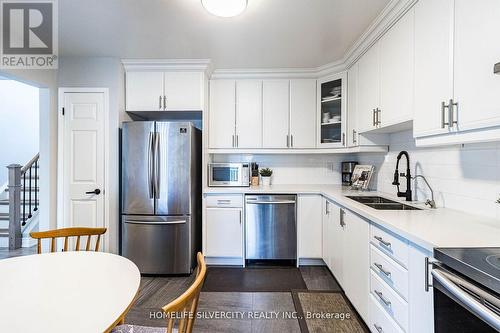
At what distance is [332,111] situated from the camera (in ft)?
10.3

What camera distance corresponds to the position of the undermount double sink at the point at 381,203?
1.97m

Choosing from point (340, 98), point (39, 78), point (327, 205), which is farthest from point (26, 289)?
point (340, 98)

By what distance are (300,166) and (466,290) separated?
8.94 ft

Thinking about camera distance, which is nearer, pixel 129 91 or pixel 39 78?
pixel 39 78

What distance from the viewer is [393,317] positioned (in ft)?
4.61

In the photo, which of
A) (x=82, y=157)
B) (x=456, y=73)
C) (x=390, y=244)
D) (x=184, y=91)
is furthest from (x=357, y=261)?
(x=82, y=157)

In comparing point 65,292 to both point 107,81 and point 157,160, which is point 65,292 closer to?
point 157,160

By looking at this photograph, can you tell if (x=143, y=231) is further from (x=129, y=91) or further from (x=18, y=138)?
(x=18, y=138)

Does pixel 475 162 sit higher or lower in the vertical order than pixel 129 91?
lower

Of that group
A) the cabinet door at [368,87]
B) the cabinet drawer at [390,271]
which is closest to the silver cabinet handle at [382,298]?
the cabinet drawer at [390,271]

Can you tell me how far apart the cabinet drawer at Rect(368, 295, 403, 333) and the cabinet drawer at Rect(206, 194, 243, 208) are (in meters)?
1.65

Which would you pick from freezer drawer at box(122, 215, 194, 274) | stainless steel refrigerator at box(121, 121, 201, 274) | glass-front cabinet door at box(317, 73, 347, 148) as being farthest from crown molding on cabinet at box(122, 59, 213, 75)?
freezer drawer at box(122, 215, 194, 274)

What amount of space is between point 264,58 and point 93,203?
2.53 metres

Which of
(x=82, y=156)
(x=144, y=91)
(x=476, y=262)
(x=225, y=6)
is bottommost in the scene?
(x=476, y=262)
